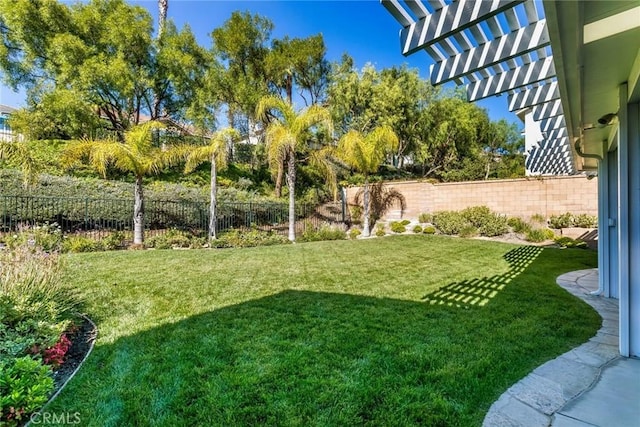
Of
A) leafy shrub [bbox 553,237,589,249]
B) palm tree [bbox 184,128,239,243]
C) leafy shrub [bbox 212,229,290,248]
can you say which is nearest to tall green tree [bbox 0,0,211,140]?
palm tree [bbox 184,128,239,243]

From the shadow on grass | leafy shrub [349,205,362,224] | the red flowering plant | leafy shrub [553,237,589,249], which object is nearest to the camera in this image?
the red flowering plant

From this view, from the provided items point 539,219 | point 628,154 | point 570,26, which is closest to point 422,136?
point 539,219

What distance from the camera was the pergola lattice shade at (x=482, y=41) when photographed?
2098mm

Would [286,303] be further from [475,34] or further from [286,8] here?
[286,8]

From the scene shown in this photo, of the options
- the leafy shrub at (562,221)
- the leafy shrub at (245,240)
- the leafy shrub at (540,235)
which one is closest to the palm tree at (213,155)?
the leafy shrub at (245,240)

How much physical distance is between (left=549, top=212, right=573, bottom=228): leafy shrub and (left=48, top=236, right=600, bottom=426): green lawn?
21.9 feet

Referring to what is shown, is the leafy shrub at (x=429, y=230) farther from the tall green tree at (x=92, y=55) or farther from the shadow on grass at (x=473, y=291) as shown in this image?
the tall green tree at (x=92, y=55)

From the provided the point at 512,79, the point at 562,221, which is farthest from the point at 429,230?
the point at 512,79

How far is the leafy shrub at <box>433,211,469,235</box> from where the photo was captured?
13.0 metres

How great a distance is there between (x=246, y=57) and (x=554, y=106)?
1652 centimetres

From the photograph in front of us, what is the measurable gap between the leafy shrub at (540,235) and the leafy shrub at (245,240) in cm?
900

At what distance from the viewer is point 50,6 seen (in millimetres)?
13297

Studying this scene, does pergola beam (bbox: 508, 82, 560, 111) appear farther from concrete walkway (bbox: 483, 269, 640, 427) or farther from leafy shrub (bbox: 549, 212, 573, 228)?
leafy shrub (bbox: 549, 212, 573, 228)

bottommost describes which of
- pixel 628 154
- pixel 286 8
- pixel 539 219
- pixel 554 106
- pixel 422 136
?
pixel 539 219
